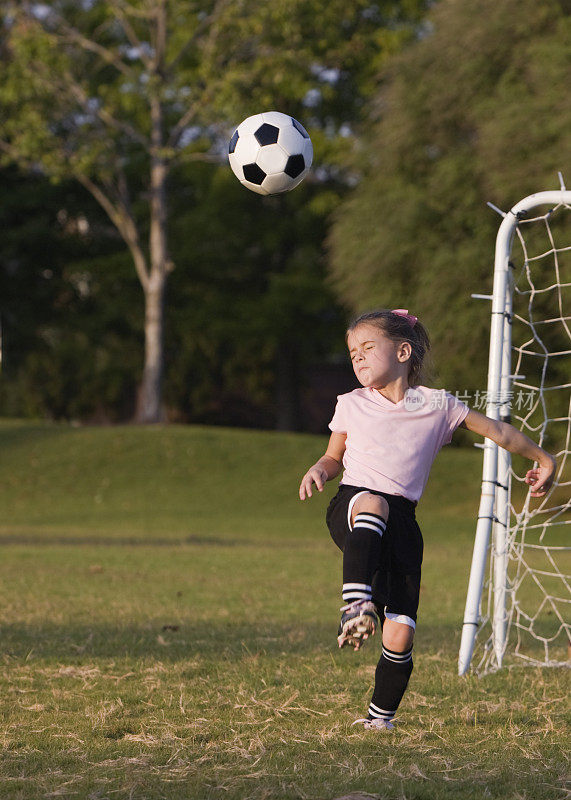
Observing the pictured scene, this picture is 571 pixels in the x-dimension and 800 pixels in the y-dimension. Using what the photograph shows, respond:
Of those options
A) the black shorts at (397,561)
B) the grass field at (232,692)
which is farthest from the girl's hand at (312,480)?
the grass field at (232,692)

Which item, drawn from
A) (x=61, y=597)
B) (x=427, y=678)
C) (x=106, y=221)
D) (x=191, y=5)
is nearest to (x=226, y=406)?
(x=106, y=221)

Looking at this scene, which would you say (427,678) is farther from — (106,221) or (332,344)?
(106,221)

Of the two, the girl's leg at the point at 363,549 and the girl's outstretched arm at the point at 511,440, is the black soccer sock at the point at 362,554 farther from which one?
the girl's outstretched arm at the point at 511,440

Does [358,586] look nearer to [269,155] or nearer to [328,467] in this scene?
[328,467]

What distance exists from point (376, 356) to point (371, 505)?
68 cm

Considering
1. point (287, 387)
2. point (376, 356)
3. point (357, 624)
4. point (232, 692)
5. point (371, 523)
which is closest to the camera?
point (357, 624)

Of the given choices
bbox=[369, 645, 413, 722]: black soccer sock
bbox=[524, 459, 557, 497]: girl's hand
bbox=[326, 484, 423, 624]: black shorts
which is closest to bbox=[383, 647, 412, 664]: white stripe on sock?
bbox=[369, 645, 413, 722]: black soccer sock

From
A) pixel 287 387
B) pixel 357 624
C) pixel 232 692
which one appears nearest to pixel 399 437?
pixel 357 624

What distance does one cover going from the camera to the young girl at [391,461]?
4832 millimetres

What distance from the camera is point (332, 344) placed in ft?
116

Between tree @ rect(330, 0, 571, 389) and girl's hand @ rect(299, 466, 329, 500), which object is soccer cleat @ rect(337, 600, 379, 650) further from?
tree @ rect(330, 0, 571, 389)

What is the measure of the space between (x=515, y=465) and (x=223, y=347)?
17288 mm

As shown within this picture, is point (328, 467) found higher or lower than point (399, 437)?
lower

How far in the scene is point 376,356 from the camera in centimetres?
496
